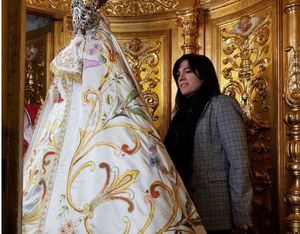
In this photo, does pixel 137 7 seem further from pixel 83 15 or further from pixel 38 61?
pixel 83 15

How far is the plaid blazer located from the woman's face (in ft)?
0.44

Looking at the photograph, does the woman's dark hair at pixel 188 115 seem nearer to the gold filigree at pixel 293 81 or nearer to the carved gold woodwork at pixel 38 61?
the gold filigree at pixel 293 81

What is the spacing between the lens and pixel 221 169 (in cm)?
134

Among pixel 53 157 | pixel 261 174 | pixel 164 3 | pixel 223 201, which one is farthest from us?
pixel 164 3

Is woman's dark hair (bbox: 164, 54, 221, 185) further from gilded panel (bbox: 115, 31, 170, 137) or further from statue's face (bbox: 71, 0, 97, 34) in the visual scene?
gilded panel (bbox: 115, 31, 170, 137)

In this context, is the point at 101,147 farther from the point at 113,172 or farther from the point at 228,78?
the point at 228,78

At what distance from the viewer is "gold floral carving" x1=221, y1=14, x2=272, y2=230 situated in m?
1.72

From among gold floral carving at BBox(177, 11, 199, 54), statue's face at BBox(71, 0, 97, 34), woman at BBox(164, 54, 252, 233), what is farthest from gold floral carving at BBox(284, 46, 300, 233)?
statue's face at BBox(71, 0, 97, 34)

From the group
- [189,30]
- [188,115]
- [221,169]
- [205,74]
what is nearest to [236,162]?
[221,169]

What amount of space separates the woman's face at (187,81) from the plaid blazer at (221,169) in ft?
0.44

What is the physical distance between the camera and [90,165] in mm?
973

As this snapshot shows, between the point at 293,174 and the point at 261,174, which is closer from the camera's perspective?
the point at 293,174

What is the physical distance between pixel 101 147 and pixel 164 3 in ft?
4.29

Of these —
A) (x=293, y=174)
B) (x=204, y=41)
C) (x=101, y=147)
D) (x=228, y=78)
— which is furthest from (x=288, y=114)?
(x=101, y=147)
